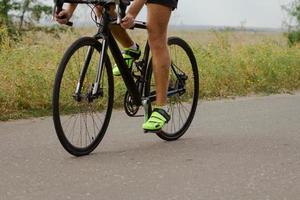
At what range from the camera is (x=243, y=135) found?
19.8 ft

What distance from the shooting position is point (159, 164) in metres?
4.83

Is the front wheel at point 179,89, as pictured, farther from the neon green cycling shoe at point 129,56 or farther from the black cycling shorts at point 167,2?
the black cycling shorts at point 167,2

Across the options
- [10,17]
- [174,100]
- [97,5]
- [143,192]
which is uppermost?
[10,17]

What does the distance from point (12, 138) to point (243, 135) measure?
2.05m

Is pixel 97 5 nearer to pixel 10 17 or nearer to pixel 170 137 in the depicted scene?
pixel 170 137

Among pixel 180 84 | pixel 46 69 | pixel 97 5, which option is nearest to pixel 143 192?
pixel 97 5

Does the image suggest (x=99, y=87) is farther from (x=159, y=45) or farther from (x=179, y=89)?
(x=179, y=89)

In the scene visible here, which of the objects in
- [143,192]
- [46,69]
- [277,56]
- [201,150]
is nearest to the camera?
[143,192]

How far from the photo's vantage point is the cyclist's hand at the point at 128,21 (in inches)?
190

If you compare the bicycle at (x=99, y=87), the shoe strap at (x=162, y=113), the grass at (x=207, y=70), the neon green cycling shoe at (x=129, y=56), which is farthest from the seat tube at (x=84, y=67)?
the grass at (x=207, y=70)

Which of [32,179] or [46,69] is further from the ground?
[46,69]

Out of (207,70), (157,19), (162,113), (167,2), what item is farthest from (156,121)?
(207,70)

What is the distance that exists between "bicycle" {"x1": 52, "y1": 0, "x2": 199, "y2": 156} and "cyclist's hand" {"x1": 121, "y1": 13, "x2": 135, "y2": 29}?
0.14 ft

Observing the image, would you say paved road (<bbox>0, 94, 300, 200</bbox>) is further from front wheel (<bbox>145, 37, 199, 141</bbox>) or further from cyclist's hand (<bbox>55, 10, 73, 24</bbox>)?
cyclist's hand (<bbox>55, 10, 73, 24</bbox>)
